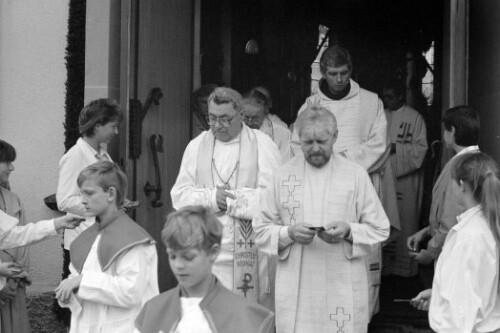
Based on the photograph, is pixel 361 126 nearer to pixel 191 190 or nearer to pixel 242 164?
pixel 242 164

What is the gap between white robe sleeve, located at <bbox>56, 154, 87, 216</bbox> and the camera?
7078mm

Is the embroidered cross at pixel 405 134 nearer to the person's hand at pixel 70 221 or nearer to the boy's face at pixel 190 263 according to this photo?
the person's hand at pixel 70 221

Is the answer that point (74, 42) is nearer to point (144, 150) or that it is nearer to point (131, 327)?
point (144, 150)

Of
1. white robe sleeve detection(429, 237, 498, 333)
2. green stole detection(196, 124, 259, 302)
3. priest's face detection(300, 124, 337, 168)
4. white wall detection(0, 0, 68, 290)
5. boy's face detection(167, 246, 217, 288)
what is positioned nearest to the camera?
boy's face detection(167, 246, 217, 288)

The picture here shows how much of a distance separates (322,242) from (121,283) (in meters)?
1.62

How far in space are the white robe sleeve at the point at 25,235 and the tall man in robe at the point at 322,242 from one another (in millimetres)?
1293

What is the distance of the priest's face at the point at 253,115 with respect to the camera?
8914mm

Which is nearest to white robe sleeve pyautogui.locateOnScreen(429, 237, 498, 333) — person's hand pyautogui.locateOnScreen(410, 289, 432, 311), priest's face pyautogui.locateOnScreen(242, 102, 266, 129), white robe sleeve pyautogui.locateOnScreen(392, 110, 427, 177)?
person's hand pyautogui.locateOnScreen(410, 289, 432, 311)

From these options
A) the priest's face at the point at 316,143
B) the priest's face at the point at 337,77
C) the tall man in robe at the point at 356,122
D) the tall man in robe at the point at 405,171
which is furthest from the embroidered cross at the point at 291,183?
the tall man in robe at the point at 405,171

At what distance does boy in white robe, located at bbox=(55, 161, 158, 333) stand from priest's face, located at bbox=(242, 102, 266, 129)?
3201 mm

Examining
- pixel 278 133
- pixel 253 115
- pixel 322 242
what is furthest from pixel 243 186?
pixel 278 133

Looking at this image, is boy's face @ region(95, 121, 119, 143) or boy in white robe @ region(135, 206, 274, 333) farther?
boy's face @ region(95, 121, 119, 143)

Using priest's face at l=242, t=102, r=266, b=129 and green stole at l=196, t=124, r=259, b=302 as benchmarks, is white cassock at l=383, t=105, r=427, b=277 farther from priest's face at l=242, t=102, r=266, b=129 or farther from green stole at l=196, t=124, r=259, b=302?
green stole at l=196, t=124, r=259, b=302

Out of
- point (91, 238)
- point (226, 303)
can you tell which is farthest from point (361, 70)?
point (226, 303)
